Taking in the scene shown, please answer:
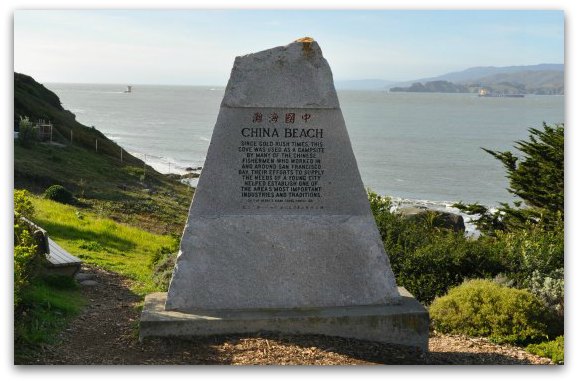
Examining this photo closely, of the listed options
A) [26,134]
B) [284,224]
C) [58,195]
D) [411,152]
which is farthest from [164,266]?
[411,152]

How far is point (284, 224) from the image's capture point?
8.34 m

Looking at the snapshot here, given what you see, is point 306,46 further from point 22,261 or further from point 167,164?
point 167,164

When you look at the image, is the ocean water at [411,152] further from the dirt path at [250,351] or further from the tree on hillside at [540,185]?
the dirt path at [250,351]

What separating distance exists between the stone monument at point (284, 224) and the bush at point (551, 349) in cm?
146

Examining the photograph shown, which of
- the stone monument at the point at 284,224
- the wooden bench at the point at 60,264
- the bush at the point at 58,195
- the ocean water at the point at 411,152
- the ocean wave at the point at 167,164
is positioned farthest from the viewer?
the ocean wave at the point at 167,164

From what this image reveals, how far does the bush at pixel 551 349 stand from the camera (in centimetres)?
845

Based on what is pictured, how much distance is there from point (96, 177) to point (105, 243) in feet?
57.2

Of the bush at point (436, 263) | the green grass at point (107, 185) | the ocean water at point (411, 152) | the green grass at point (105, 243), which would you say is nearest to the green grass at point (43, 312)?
the green grass at point (105, 243)

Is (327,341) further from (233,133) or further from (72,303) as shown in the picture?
(72,303)

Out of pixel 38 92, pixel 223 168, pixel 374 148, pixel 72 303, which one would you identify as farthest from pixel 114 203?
pixel 374 148

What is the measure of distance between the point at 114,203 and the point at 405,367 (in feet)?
68.6

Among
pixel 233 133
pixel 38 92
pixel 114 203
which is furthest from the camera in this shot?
pixel 38 92

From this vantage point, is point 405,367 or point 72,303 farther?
point 72,303

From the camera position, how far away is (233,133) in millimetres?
8219
